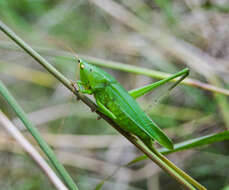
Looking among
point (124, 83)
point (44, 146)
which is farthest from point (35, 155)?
point (124, 83)

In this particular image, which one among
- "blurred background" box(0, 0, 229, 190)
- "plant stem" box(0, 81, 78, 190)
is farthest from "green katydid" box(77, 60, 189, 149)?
"blurred background" box(0, 0, 229, 190)

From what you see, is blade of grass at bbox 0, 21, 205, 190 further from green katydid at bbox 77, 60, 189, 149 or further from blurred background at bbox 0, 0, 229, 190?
blurred background at bbox 0, 0, 229, 190

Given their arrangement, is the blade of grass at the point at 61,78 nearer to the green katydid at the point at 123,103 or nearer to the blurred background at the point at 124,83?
the green katydid at the point at 123,103

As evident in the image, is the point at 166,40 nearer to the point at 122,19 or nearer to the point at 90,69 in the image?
the point at 122,19

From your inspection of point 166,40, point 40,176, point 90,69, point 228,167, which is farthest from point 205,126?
point 90,69

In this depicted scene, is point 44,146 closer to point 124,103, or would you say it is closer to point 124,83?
point 124,103
